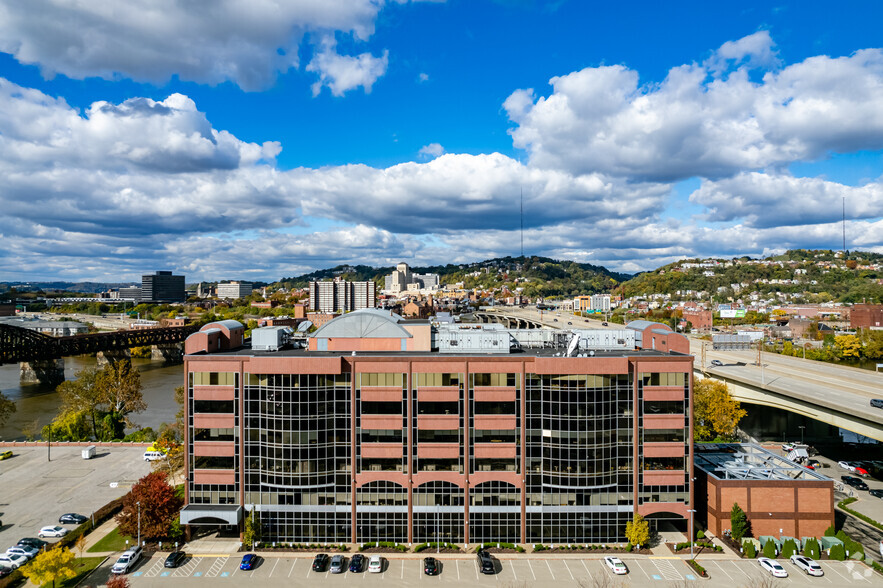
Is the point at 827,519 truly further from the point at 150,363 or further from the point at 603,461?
the point at 150,363

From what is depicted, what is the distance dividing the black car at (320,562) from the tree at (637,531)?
25.2 m

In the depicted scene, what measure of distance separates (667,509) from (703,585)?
22.0 ft

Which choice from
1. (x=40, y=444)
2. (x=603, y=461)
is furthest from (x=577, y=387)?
(x=40, y=444)

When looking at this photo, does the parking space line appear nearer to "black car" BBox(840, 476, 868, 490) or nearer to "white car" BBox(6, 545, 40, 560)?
"black car" BBox(840, 476, 868, 490)

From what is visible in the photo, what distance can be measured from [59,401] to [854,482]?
14207 cm

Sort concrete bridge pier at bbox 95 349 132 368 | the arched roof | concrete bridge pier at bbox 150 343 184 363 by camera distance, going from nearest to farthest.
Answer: the arched roof, concrete bridge pier at bbox 95 349 132 368, concrete bridge pier at bbox 150 343 184 363

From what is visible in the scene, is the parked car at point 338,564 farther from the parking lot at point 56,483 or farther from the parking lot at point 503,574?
the parking lot at point 56,483

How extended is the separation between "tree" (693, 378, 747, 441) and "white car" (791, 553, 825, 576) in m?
27.9

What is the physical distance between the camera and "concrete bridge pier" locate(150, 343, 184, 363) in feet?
531

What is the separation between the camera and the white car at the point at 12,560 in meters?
37.2

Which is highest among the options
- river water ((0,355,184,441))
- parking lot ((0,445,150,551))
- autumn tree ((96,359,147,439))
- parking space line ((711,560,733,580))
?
autumn tree ((96,359,147,439))

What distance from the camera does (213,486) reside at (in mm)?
41312

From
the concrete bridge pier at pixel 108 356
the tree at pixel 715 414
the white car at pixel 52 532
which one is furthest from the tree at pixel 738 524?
the concrete bridge pier at pixel 108 356

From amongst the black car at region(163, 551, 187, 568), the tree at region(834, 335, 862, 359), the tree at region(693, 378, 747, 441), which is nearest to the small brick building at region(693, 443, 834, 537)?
the tree at region(693, 378, 747, 441)
